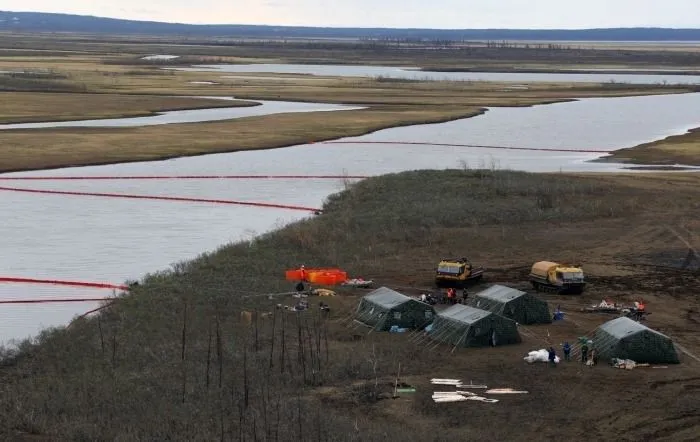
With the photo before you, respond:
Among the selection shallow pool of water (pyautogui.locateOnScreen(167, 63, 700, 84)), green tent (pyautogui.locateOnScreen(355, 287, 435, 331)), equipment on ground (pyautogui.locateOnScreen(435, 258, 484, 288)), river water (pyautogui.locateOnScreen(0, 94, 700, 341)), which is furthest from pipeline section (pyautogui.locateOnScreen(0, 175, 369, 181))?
shallow pool of water (pyautogui.locateOnScreen(167, 63, 700, 84))

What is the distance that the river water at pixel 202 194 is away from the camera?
37594 mm

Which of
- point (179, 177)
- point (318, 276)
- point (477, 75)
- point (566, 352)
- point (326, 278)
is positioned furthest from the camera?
point (477, 75)

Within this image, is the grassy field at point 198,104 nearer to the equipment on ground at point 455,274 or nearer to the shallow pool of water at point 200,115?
the shallow pool of water at point 200,115

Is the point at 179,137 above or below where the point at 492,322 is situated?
above

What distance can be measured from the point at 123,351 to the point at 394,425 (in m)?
7.99

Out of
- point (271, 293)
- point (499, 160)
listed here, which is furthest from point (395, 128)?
point (271, 293)

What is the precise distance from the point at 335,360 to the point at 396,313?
12.2ft

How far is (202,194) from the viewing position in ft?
180

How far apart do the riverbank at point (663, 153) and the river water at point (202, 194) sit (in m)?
1.98

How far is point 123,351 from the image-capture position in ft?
90.5

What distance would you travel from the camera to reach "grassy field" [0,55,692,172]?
71875mm

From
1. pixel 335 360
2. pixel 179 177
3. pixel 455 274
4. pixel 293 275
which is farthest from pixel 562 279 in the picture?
pixel 179 177

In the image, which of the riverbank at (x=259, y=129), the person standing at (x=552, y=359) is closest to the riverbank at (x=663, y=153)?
the riverbank at (x=259, y=129)

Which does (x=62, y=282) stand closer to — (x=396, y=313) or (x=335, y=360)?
(x=396, y=313)
